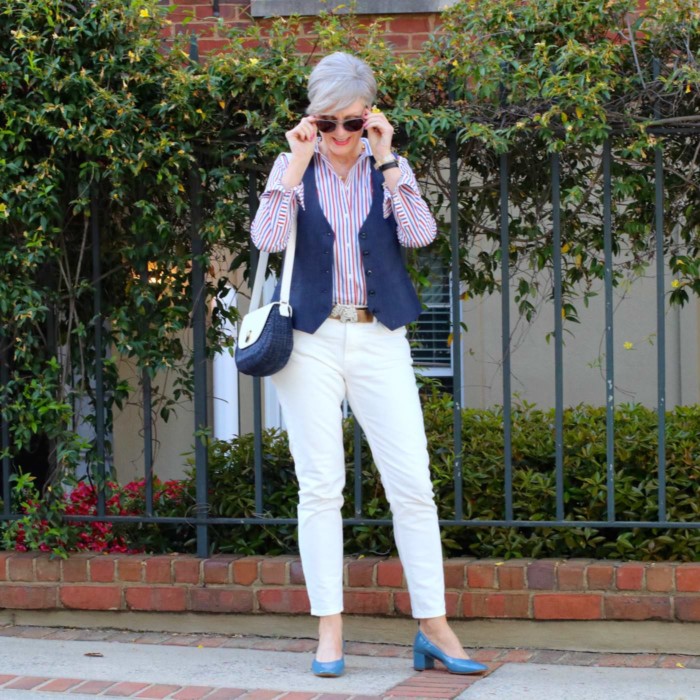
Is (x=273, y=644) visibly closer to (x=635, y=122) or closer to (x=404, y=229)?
(x=404, y=229)

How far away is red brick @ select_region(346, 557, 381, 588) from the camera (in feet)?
14.7

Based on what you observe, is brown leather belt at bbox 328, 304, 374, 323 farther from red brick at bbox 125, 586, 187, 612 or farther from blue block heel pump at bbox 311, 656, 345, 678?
red brick at bbox 125, 586, 187, 612

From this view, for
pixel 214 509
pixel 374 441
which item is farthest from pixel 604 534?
pixel 214 509

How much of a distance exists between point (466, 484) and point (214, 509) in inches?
40.5

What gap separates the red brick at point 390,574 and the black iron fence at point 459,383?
0.16 m

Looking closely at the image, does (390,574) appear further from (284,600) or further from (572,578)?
(572,578)

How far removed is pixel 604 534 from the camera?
4.56 metres

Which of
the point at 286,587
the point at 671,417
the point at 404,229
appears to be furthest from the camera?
the point at 671,417

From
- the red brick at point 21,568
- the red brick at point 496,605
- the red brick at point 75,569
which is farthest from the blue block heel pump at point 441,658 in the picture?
the red brick at point 21,568

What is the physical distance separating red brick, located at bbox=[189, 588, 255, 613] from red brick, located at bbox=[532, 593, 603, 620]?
3.60 ft

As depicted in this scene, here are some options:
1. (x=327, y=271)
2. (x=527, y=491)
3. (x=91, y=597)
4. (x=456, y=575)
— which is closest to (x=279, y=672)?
(x=456, y=575)

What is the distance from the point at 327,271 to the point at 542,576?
1.45m

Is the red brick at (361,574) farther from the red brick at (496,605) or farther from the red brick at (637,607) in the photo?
the red brick at (637,607)

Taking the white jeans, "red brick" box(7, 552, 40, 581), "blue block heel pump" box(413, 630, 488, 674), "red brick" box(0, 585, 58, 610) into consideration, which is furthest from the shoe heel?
"red brick" box(7, 552, 40, 581)
